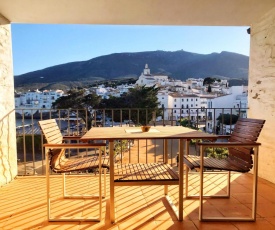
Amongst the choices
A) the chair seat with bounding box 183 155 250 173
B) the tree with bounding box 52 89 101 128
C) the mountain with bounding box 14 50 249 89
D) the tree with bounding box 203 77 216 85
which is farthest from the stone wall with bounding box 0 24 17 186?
the tree with bounding box 203 77 216 85

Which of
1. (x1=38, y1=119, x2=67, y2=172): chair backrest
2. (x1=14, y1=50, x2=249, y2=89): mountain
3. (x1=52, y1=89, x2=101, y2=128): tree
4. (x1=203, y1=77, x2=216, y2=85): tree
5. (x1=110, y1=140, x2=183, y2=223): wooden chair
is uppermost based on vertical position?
(x1=14, y1=50, x2=249, y2=89): mountain

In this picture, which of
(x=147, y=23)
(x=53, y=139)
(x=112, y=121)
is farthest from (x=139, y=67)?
(x=53, y=139)

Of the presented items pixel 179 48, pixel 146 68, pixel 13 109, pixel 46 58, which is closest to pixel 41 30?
Result: pixel 46 58

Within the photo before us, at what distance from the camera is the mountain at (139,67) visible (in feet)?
76.6

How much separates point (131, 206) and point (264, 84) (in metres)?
2.57

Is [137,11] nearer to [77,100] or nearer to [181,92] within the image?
[77,100]

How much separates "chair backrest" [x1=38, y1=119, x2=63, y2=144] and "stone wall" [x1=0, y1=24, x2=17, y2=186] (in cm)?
111

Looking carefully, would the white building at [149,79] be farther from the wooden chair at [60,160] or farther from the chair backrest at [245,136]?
the wooden chair at [60,160]

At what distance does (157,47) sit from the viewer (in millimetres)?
34562

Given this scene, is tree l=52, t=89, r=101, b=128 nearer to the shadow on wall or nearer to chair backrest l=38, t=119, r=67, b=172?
the shadow on wall

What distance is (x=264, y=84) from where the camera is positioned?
11.7 feet

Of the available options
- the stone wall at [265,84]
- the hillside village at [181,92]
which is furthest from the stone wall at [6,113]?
the hillside village at [181,92]

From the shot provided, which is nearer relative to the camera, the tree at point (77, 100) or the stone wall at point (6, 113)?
the stone wall at point (6, 113)

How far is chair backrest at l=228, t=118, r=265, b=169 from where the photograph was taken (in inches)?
90.4
